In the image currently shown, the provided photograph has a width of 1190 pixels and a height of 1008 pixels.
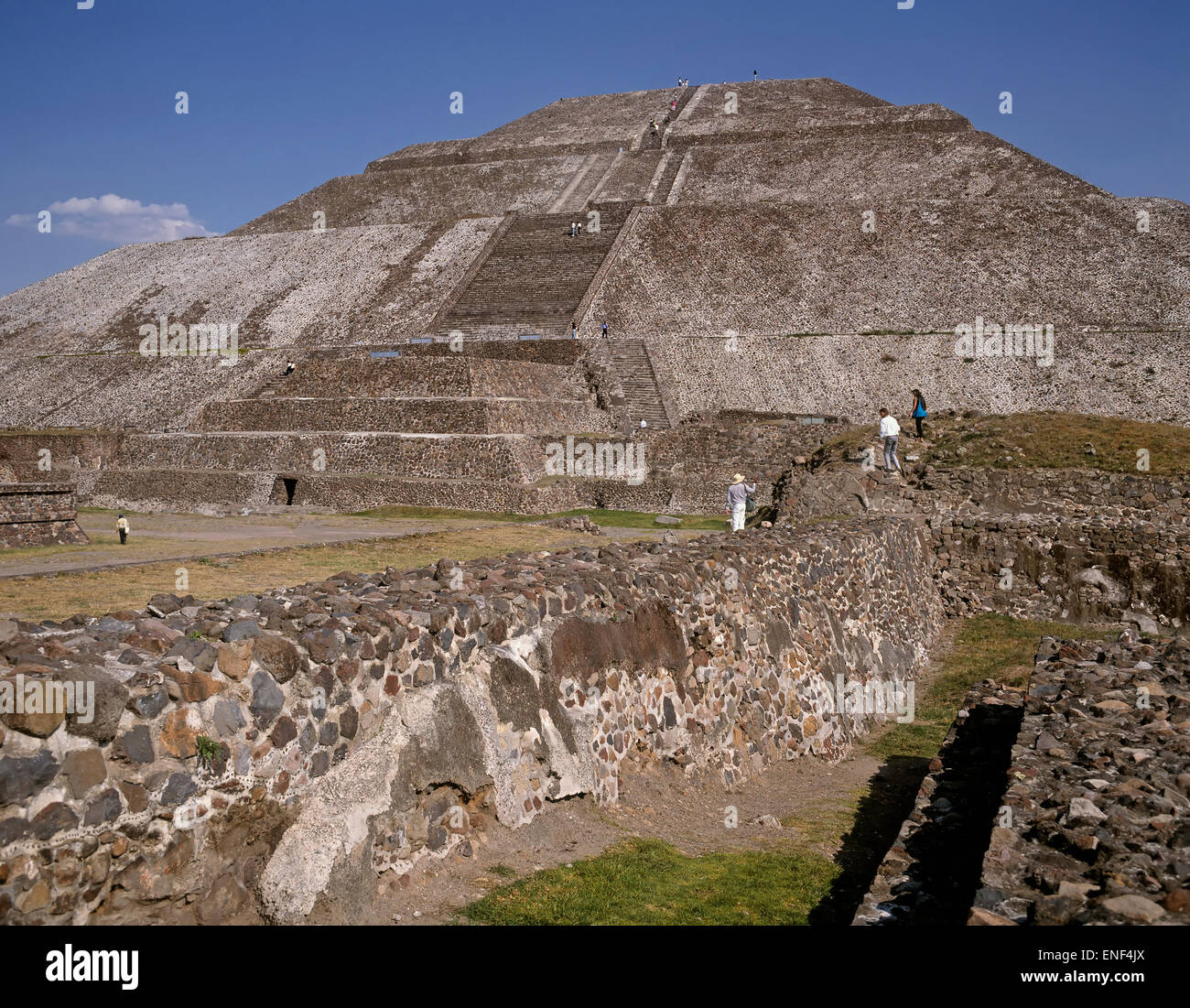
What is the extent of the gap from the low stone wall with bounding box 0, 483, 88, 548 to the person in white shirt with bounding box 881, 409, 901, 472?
44.3ft

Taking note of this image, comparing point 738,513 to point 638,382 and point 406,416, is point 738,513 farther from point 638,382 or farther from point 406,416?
point 638,382

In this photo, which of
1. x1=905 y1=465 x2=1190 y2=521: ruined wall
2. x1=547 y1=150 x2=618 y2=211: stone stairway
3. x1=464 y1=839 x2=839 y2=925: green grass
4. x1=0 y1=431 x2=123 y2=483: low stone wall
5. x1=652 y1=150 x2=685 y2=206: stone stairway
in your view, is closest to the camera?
x1=464 y1=839 x2=839 y2=925: green grass

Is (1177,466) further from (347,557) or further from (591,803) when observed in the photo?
(591,803)

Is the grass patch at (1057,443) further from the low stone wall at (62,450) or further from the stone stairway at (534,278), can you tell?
the low stone wall at (62,450)

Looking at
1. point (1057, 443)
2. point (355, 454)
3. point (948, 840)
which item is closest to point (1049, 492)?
point (1057, 443)

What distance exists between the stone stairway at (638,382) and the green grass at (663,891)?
2454 cm

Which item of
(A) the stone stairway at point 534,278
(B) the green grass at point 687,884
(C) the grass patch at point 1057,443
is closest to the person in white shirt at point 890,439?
(C) the grass patch at point 1057,443

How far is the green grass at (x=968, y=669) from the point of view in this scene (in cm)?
1098

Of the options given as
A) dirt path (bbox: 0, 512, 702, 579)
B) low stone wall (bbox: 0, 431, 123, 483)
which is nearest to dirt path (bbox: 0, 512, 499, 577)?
dirt path (bbox: 0, 512, 702, 579)

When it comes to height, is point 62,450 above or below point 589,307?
below

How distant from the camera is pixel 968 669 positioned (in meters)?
14.0

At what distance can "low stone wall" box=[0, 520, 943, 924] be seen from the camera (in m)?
4.03

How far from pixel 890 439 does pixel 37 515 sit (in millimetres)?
14105

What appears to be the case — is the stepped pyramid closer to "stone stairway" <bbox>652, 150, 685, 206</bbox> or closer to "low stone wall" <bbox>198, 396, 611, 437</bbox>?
"low stone wall" <bbox>198, 396, 611, 437</bbox>
